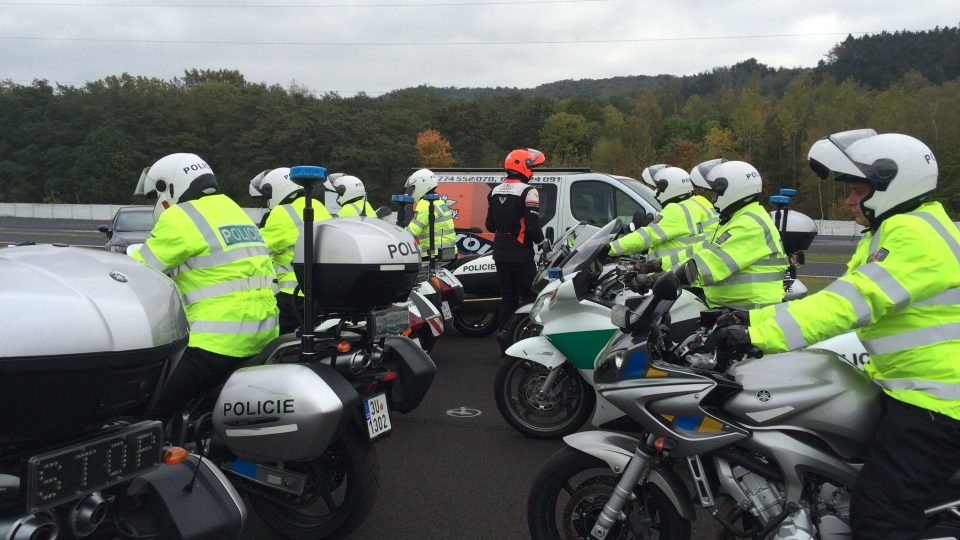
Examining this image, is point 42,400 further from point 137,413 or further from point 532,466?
point 532,466

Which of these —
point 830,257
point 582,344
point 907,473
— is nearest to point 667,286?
point 907,473

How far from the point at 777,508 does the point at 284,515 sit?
8.02ft

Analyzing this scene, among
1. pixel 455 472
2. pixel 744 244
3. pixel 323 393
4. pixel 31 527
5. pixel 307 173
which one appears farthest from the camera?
pixel 455 472

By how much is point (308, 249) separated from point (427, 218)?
654 cm

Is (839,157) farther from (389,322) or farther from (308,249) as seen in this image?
(308,249)

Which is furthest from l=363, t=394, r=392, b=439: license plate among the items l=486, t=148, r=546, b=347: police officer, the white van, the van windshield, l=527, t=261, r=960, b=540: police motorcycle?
the van windshield

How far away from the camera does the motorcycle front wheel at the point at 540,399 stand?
5855mm

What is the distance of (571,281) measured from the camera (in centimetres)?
554

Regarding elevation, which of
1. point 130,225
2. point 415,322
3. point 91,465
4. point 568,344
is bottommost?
point 130,225

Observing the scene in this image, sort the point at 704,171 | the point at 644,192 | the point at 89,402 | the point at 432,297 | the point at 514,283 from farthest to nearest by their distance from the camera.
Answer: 1. the point at 644,192
2. the point at 514,283
3. the point at 432,297
4. the point at 704,171
5. the point at 89,402

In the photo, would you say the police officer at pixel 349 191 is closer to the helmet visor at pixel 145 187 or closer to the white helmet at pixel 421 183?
the white helmet at pixel 421 183

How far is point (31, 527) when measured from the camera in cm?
210

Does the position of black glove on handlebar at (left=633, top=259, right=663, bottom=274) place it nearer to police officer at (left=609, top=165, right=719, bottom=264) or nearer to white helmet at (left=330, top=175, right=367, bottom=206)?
police officer at (left=609, top=165, right=719, bottom=264)

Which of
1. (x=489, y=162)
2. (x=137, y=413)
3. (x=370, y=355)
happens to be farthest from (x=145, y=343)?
(x=489, y=162)
